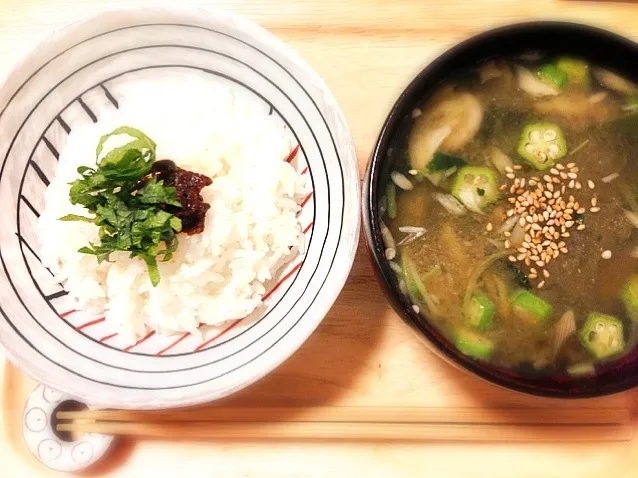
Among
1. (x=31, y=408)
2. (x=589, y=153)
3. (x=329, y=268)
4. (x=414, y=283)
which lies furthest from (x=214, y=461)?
(x=589, y=153)

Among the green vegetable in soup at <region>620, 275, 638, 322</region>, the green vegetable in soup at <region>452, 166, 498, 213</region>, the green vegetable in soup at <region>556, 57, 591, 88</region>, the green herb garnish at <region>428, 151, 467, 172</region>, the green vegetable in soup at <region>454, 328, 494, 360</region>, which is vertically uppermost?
the green vegetable in soup at <region>556, 57, 591, 88</region>

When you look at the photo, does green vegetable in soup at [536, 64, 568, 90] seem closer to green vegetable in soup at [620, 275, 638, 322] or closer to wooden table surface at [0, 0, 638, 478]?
wooden table surface at [0, 0, 638, 478]

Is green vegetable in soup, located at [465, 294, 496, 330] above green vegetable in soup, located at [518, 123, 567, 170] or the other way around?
Result: the other way around

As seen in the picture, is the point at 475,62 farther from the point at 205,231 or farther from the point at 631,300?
the point at 205,231

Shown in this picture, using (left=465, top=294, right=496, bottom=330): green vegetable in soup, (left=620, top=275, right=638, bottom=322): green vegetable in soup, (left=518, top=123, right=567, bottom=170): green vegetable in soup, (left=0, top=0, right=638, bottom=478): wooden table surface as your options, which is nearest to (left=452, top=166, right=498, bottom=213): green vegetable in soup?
(left=518, top=123, right=567, bottom=170): green vegetable in soup

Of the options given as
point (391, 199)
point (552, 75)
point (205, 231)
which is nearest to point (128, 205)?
point (205, 231)

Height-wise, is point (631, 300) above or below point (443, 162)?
below
